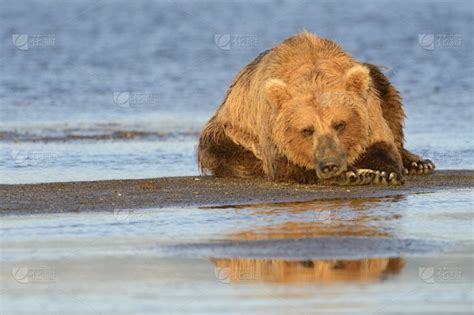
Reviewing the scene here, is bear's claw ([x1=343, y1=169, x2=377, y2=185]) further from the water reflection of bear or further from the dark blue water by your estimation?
the dark blue water

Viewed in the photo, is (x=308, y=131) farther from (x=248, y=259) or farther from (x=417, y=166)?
(x=248, y=259)

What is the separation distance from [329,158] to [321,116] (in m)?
0.42

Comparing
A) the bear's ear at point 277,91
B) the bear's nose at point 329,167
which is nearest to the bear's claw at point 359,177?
the bear's nose at point 329,167

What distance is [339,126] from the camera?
35.2ft

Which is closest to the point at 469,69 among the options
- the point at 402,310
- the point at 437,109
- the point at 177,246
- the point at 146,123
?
the point at 437,109

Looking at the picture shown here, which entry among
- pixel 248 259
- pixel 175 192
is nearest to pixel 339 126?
pixel 175 192

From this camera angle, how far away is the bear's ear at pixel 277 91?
10.8 m

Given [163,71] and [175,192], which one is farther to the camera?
[163,71]

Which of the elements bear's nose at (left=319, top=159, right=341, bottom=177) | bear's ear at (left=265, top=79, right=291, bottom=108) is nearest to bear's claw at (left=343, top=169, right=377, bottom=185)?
bear's nose at (left=319, top=159, right=341, bottom=177)

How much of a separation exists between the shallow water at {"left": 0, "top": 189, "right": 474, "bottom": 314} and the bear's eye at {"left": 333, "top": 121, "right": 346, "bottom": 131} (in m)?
0.94

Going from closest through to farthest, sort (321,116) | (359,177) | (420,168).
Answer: (321,116), (359,177), (420,168)

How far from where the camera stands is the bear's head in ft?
34.9

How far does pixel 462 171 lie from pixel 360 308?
587cm

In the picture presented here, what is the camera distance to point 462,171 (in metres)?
11.9
